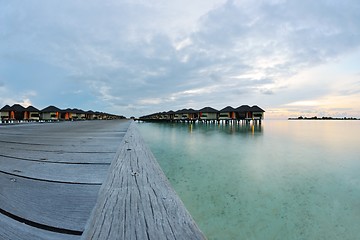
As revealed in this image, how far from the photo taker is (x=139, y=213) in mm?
668

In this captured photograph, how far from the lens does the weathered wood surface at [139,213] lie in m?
0.55

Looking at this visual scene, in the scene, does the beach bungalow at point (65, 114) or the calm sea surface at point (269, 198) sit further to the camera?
the beach bungalow at point (65, 114)

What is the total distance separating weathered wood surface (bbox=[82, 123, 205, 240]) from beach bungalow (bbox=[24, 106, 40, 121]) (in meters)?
44.5

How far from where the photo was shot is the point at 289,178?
17.2 feet

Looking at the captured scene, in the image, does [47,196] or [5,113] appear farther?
[5,113]

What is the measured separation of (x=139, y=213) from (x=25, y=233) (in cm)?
47

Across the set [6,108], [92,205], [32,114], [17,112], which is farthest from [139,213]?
[32,114]

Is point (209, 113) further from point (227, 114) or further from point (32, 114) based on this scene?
point (32, 114)

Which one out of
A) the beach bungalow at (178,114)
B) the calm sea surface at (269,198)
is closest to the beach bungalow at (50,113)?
the beach bungalow at (178,114)

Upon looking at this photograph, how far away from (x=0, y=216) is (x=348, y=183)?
7.31 m

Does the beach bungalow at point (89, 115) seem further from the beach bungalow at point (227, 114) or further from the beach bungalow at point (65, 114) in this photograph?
the beach bungalow at point (227, 114)

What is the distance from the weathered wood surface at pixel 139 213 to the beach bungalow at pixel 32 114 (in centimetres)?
4452

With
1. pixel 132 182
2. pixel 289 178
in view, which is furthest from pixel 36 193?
pixel 289 178

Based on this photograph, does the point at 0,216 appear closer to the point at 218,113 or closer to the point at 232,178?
the point at 232,178
